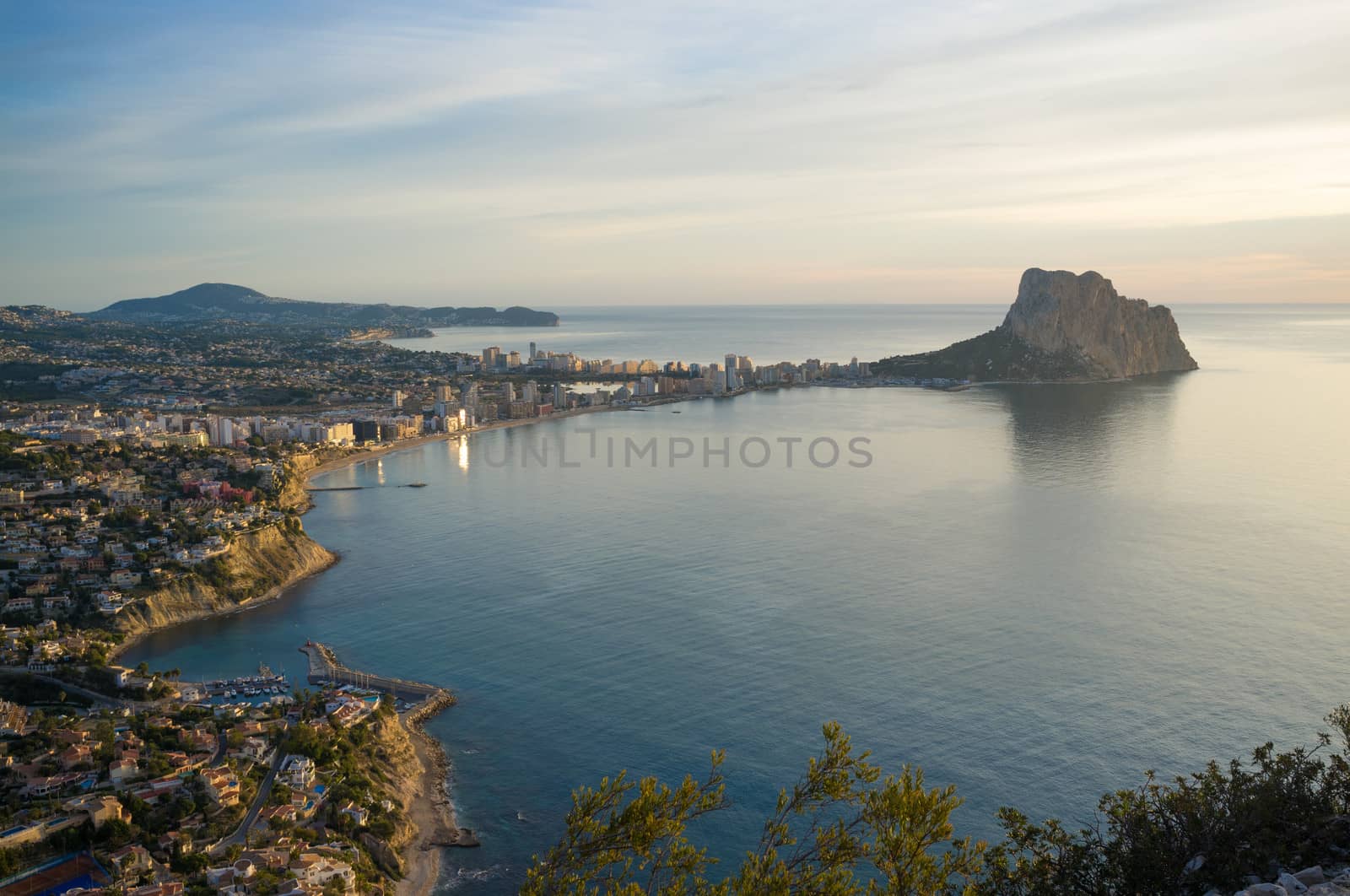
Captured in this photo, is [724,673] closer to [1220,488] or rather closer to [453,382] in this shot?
[1220,488]

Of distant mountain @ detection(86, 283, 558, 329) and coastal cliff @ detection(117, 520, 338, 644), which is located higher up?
distant mountain @ detection(86, 283, 558, 329)

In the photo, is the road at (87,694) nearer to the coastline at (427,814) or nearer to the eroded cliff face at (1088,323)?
the coastline at (427,814)

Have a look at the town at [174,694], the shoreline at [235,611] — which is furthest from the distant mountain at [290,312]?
the shoreline at [235,611]

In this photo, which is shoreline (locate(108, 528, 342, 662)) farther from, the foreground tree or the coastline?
the foreground tree

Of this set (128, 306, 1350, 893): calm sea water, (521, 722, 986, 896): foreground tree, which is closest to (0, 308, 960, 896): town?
(128, 306, 1350, 893): calm sea water

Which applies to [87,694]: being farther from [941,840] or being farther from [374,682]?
[941,840]
